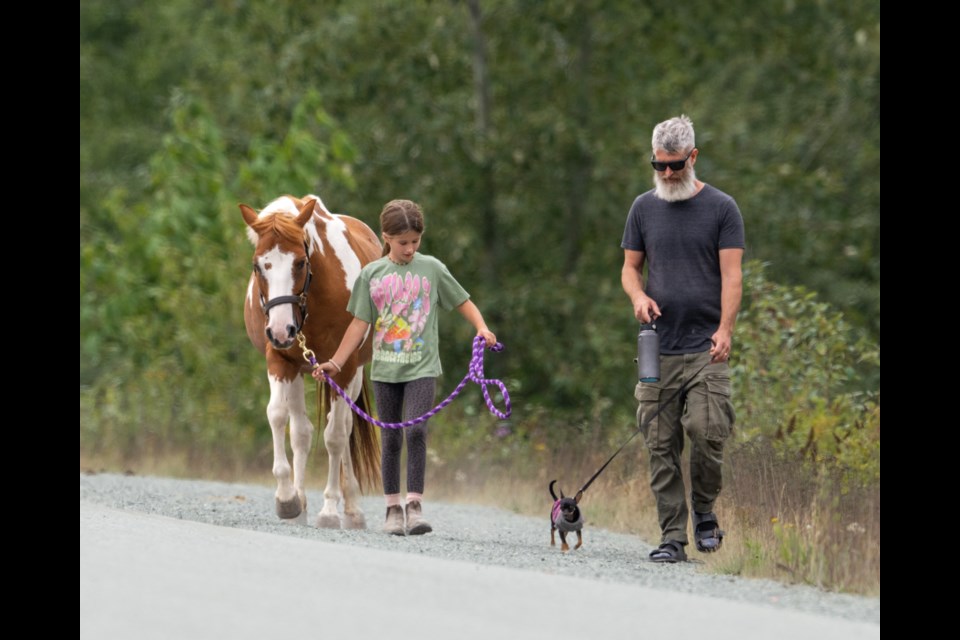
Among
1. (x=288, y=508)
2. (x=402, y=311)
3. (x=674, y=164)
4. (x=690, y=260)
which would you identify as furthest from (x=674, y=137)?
(x=288, y=508)

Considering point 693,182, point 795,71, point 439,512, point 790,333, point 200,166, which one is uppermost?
point 795,71

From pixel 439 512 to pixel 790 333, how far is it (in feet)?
11.1

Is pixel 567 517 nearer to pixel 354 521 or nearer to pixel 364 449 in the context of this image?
pixel 354 521

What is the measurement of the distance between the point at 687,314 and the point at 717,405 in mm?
528

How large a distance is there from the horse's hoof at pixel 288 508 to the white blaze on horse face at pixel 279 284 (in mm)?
1294

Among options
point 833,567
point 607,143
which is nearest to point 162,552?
point 833,567

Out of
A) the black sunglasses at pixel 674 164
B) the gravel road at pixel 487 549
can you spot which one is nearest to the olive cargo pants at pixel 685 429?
the gravel road at pixel 487 549

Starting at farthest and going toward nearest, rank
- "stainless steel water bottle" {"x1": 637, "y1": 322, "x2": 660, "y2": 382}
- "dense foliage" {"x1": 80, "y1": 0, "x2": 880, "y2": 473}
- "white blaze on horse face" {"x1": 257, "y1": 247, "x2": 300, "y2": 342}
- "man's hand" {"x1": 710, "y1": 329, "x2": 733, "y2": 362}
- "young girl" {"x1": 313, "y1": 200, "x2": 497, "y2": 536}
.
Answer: "dense foliage" {"x1": 80, "y1": 0, "x2": 880, "y2": 473}
"young girl" {"x1": 313, "y1": 200, "x2": 497, "y2": 536}
"white blaze on horse face" {"x1": 257, "y1": 247, "x2": 300, "y2": 342}
"stainless steel water bottle" {"x1": 637, "y1": 322, "x2": 660, "y2": 382}
"man's hand" {"x1": 710, "y1": 329, "x2": 733, "y2": 362}

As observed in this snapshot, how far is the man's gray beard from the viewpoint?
28.6 ft

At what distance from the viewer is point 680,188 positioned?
873cm

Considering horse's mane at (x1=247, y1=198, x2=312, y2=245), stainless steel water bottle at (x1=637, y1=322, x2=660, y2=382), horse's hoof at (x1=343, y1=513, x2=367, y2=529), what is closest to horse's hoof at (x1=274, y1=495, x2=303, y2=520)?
horse's hoof at (x1=343, y1=513, x2=367, y2=529)

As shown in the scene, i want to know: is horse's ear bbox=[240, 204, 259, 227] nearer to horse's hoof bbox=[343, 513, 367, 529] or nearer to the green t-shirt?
the green t-shirt

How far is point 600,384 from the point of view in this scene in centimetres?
1998
